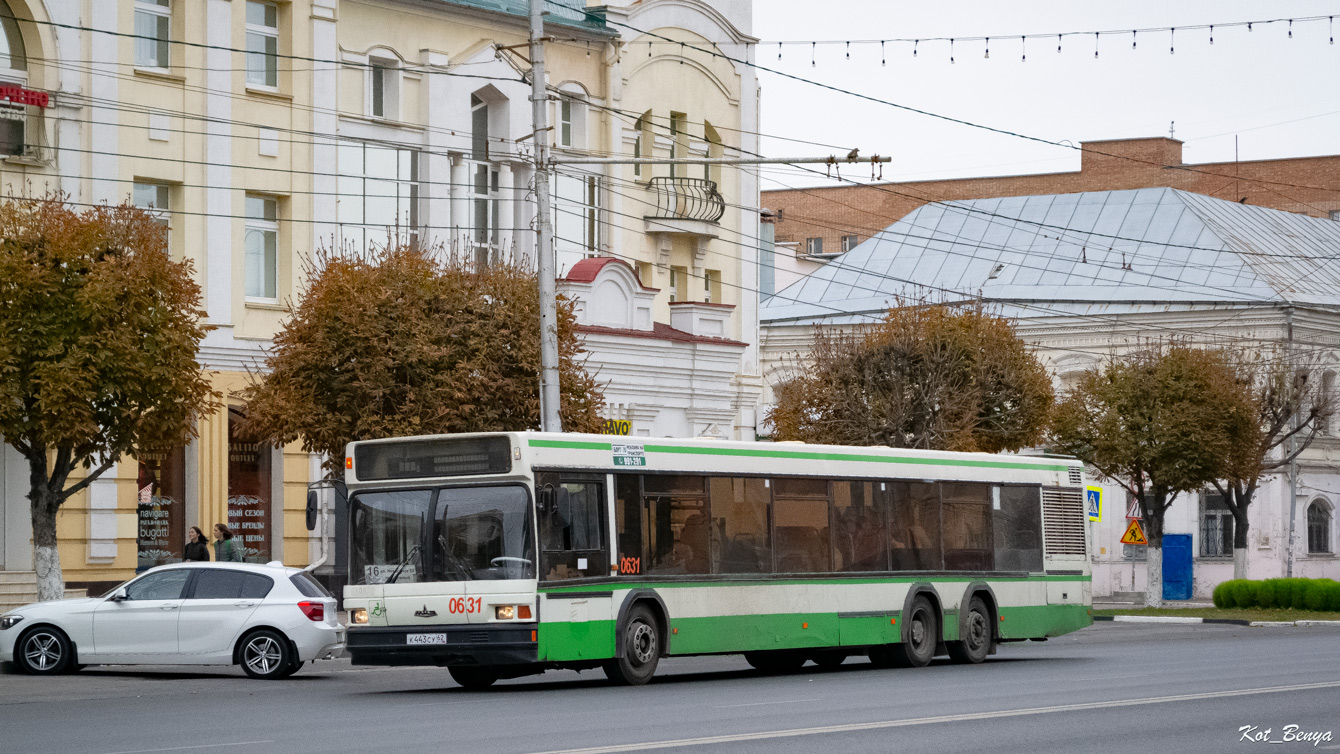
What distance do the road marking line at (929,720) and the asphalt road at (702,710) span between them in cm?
3

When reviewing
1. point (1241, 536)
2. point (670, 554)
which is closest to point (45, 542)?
point (670, 554)

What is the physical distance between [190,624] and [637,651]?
522cm

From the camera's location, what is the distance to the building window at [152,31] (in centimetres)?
3150

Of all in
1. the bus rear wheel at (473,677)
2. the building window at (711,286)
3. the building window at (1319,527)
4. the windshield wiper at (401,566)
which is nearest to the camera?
the windshield wiper at (401,566)

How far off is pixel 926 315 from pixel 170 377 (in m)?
22.4

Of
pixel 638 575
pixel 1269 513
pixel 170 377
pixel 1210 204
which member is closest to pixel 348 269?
pixel 170 377

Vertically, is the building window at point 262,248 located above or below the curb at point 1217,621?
above

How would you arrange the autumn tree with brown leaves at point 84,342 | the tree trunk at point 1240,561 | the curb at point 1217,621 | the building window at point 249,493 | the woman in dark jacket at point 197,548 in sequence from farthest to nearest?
the tree trunk at point 1240,561 < the curb at point 1217,621 < the building window at point 249,493 < the woman in dark jacket at point 197,548 < the autumn tree with brown leaves at point 84,342

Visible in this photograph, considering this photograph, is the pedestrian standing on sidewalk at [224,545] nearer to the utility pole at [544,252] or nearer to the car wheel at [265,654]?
the utility pole at [544,252]

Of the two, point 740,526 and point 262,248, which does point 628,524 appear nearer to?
point 740,526

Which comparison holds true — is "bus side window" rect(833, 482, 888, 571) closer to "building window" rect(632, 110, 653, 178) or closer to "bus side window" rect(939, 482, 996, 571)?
"bus side window" rect(939, 482, 996, 571)

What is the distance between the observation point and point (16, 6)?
1179 inches

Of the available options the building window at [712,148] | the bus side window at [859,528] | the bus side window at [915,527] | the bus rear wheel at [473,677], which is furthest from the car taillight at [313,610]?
the building window at [712,148]

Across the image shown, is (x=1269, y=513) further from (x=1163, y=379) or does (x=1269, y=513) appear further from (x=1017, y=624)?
(x=1017, y=624)
